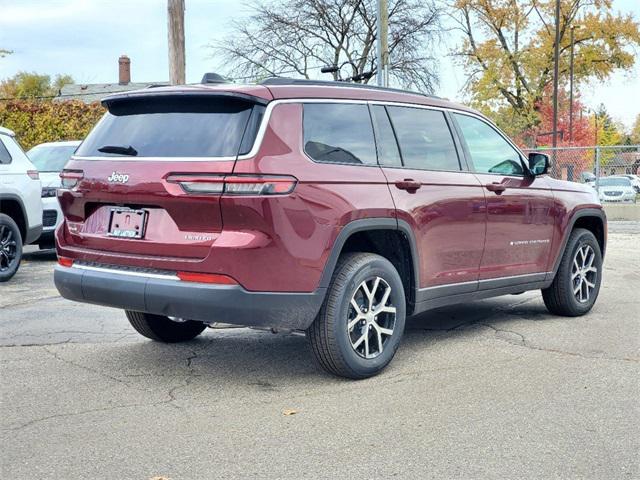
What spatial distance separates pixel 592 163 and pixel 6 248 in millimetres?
16908

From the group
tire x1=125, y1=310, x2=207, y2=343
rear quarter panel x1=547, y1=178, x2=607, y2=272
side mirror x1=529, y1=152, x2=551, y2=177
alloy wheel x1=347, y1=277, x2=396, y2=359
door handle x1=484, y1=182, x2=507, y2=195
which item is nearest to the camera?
alloy wheel x1=347, y1=277, x2=396, y2=359

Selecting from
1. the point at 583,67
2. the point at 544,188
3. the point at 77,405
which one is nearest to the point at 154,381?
the point at 77,405

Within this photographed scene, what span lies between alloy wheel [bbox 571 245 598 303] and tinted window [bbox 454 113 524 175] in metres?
1.21

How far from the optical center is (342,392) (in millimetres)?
5121

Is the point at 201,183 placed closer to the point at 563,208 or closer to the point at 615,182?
the point at 563,208

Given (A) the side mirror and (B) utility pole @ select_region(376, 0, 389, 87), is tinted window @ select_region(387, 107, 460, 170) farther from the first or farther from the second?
(B) utility pole @ select_region(376, 0, 389, 87)

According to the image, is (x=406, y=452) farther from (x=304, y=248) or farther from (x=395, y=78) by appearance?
(x=395, y=78)

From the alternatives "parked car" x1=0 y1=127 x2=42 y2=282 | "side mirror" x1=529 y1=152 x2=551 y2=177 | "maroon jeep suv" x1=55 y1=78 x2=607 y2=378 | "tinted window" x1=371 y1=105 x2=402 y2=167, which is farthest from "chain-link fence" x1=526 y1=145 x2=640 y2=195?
"tinted window" x1=371 y1=105 x2=402 y2=167

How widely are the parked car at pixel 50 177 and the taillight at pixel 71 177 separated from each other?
21.0 ft

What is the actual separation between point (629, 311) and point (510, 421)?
401cm

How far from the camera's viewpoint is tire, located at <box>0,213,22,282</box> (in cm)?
1023

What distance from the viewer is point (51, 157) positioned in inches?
545

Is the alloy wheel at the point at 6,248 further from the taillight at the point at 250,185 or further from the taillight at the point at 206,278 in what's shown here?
the taillight at the point at 250,185

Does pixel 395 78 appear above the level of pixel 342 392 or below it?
above
